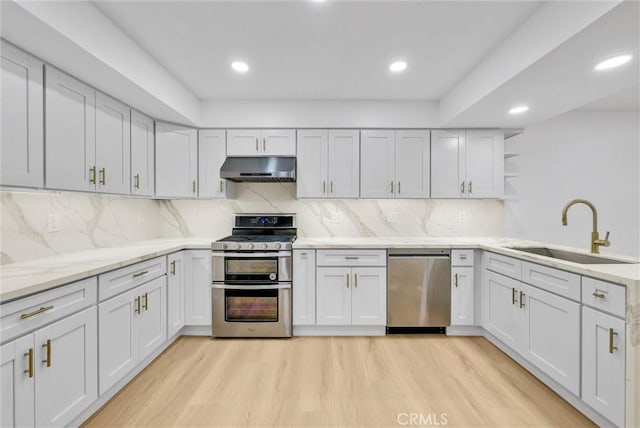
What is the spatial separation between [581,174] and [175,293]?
16.5ft

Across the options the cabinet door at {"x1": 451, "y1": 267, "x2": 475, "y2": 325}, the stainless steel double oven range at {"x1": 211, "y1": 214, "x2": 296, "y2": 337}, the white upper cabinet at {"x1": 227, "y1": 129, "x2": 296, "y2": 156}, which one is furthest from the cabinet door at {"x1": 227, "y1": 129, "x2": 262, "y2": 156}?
the cabinet door at {"x1": 451, "y1": 267, "x2": 475, "y2": 325}

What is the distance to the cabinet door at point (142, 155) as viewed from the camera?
2.52 metres

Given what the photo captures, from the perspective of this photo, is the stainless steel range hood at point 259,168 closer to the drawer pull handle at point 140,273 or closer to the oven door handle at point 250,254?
the oven door handle at point 250,254

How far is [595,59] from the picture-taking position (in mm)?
1683

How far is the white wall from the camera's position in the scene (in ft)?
11.0

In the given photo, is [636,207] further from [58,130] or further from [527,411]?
[58,130]

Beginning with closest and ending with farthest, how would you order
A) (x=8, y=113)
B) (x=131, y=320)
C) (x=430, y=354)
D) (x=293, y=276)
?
(x=8, y=113), (x=131, y=320), (x=430, y=354), (x=293, y=276)

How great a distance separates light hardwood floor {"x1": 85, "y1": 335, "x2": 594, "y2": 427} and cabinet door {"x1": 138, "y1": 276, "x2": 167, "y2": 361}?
0.68 feet

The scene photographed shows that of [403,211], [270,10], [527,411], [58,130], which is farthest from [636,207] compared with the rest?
[58,130]

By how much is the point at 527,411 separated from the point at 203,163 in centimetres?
361

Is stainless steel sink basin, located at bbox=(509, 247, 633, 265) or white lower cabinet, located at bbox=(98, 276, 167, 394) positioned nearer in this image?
white lower cabinet, located at bbox=(98, 276, 167, 394)

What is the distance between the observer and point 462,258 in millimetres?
2785

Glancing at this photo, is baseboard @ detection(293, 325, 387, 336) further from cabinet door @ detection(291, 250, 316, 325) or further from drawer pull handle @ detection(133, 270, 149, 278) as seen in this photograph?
drawer pull handle @ detection(133, 270, 149, 278)

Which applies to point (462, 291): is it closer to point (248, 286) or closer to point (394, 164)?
point (394, 164)
